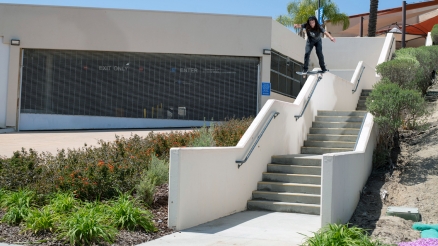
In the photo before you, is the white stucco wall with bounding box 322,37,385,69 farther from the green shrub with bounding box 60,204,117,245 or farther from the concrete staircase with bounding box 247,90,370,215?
the green shrub with bounding box 60,204,117,245

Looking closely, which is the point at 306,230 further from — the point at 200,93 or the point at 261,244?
the point at 200,93

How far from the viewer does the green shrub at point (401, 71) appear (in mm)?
15414

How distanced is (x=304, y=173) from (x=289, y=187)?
666 mm

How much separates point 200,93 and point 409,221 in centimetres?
Result: 1343

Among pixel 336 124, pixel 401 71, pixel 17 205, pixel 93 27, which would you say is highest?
pixel 93 27

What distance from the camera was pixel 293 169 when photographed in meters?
11.3

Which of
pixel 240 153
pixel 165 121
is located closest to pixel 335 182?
pixel 240 153

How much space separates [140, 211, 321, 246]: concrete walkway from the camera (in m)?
7.65

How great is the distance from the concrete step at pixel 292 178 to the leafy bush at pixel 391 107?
2.35 metres

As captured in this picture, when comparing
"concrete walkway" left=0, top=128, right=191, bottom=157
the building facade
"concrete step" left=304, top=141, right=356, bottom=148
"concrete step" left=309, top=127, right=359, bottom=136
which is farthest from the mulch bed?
the building facade

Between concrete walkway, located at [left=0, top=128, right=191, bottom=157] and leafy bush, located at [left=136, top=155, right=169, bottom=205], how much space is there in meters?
4.72

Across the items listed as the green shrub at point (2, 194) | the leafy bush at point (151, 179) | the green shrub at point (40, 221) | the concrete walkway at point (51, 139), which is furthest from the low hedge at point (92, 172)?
the concrete walkway at point (51, 139)

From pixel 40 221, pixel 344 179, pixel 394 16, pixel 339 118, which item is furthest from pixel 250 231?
pixel 394 16

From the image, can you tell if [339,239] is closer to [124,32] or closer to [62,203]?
[62,203]
